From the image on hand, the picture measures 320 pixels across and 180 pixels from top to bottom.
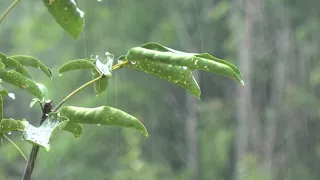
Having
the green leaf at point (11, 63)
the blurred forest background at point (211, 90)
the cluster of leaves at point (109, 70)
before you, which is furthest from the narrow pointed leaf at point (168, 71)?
the blurred forest background at point (211, 90)

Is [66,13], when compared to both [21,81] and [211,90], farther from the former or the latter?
[211,90]

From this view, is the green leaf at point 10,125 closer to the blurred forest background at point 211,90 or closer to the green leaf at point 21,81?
the green leaf at point 21,81

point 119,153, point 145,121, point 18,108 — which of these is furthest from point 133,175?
point 18,108

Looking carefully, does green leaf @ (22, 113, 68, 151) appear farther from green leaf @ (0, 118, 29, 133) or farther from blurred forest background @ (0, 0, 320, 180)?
blurred forest background @ (0, 0, 320, 180)

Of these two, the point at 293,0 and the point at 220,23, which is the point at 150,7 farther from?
the point at 293,0

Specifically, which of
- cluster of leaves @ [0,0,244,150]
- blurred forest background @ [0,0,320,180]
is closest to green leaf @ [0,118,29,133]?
cluster of leaves @ [0,0,244,150]

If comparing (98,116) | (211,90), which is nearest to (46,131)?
(98,116)
